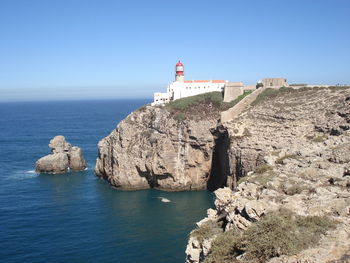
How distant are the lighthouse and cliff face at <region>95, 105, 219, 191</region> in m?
17.5

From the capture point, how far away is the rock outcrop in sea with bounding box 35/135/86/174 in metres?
72.8

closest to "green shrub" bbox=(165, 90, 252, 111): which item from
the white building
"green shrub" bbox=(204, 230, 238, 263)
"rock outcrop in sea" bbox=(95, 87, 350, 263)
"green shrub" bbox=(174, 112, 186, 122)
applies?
"rock outcrop in sea" bbox=(95, 87, 350, 263)

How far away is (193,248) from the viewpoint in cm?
1969

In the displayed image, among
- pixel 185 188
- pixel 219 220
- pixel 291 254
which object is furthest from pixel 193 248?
pixel 185 188

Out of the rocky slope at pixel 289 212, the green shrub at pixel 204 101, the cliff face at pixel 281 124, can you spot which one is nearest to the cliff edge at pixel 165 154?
the green shrub at pixel 204 101

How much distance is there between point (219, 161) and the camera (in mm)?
64000

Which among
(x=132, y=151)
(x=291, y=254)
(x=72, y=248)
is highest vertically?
(x=291, y=254)

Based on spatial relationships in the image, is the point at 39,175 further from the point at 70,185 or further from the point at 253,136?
the point at 253,136

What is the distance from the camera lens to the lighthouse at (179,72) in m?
80.6

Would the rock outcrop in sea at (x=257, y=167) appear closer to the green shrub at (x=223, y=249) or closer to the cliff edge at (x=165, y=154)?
the green shrub at (x=223, y=249)

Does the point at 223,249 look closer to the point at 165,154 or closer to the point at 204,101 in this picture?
the point at 165,154

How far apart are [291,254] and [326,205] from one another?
15.6ft

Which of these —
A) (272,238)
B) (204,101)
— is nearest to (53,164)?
(204,101)

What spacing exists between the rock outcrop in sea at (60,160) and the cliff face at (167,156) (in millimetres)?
12863
